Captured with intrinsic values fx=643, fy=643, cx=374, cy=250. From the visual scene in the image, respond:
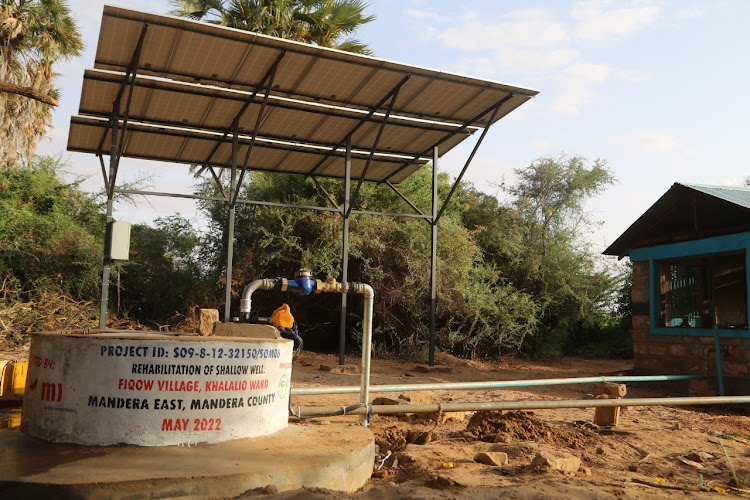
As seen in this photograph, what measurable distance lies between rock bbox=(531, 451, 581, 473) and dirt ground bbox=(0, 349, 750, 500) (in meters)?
0.02

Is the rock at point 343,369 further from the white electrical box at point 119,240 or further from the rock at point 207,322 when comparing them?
the rock at point 207,322

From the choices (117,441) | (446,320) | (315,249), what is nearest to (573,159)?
(446,320)

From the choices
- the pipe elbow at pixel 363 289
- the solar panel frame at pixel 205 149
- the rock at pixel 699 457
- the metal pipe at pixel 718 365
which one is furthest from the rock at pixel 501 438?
the solar panel frame at pixel 205 149

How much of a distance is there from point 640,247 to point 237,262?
10.3 m

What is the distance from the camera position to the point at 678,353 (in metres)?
→ 12.2

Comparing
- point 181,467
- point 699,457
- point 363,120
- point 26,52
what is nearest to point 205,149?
point 363,120

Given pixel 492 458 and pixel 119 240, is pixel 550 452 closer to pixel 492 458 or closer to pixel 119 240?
pixel 492 458

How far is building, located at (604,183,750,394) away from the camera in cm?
1125

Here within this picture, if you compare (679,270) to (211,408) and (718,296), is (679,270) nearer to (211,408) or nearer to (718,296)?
(718,296)

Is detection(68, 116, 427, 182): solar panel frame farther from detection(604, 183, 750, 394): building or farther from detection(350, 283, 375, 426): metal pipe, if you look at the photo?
detection(350, 283, 375, 426): metal pipe

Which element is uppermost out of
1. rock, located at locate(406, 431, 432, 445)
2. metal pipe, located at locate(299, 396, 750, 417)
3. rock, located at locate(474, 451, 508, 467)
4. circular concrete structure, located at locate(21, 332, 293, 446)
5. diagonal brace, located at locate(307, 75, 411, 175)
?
diagonal brace, located at locate(307, 75, 411, 175)

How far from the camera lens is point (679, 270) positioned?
13133 millimetres

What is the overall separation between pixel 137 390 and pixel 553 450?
12.3 ft

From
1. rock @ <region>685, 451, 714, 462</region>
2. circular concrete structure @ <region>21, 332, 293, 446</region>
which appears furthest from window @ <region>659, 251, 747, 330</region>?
circular concrete structure @ <region>21, 332, 293, 446</region>
